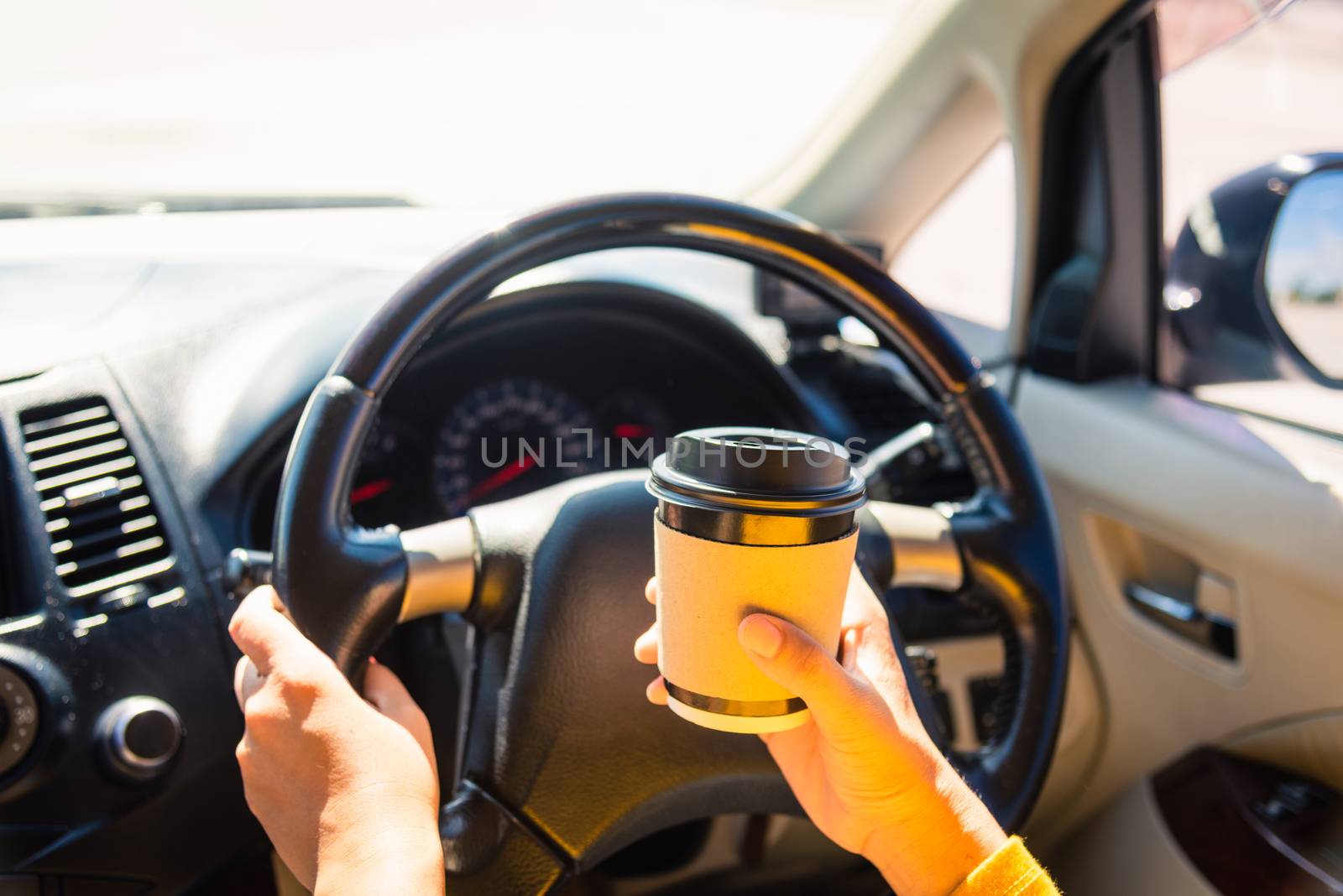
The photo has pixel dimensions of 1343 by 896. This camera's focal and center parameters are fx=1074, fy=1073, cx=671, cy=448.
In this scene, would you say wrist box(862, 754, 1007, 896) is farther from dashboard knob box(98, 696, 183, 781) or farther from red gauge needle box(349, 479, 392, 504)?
red gauge needle box(349, 479, 392, 504)

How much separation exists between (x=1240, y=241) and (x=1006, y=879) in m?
1.49

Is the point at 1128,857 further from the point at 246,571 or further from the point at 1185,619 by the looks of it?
the point at 246,571

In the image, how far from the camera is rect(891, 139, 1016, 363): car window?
2.22 m

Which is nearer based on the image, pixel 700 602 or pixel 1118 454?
pixel 700 602

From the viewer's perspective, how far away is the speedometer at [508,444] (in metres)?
1.76

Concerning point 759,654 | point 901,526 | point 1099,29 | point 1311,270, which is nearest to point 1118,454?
point 1311,270

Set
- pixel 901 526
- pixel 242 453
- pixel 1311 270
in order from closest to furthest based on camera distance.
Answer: pixel 901 526 → pixel 242 453 → pixel 1311 270

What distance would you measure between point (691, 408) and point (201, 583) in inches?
35.6

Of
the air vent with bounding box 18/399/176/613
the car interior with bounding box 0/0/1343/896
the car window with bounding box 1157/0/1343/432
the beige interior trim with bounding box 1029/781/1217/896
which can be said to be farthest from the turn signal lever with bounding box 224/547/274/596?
the car window with bounding box 1157/0/1343/432

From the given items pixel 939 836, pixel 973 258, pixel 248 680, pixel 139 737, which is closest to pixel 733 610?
pixel 939 836

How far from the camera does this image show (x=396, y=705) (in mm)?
925

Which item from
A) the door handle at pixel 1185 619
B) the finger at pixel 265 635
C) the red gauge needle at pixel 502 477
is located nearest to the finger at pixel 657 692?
the finger at pixel 265 635

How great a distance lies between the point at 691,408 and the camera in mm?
1902

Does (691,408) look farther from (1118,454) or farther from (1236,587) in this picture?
(1236,587)
